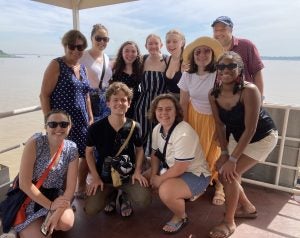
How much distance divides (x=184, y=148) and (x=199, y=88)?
63 cm

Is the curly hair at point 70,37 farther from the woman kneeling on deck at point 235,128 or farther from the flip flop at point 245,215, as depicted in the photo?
the flip flop at point 245,215

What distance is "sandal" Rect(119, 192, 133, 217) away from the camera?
279 cm

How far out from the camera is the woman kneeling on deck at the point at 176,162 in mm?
2418

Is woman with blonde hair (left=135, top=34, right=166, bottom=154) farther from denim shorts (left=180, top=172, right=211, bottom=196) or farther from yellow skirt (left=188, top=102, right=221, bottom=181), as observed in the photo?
denim shorts (left=180, top=172, right=211, bottom=196)

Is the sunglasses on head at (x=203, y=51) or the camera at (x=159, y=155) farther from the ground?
the sunglasses on head at (x=203, y=51)

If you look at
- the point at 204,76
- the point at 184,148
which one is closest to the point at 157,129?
the point at 184,148

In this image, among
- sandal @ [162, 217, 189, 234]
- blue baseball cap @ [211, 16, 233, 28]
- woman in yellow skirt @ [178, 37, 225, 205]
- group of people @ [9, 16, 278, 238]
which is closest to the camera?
group of people @ [9, 16, 278, 238]

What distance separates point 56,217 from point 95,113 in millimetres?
1387

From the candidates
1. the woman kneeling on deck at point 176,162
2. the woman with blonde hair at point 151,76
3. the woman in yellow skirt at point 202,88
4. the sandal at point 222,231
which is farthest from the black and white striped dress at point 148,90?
the sandal at point 222,231

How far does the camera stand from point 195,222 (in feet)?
8.84

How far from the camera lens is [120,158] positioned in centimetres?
263

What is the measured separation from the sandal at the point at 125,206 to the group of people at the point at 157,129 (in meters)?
0.01

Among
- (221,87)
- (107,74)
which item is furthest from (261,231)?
(107,74)

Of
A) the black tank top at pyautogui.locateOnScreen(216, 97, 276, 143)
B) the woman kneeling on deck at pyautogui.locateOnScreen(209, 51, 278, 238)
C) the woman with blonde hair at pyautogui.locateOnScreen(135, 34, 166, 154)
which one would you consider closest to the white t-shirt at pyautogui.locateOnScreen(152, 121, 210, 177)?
the woman kneeling on deck at pyautogui.locateOnScreen(209, 51, 278, 238)
